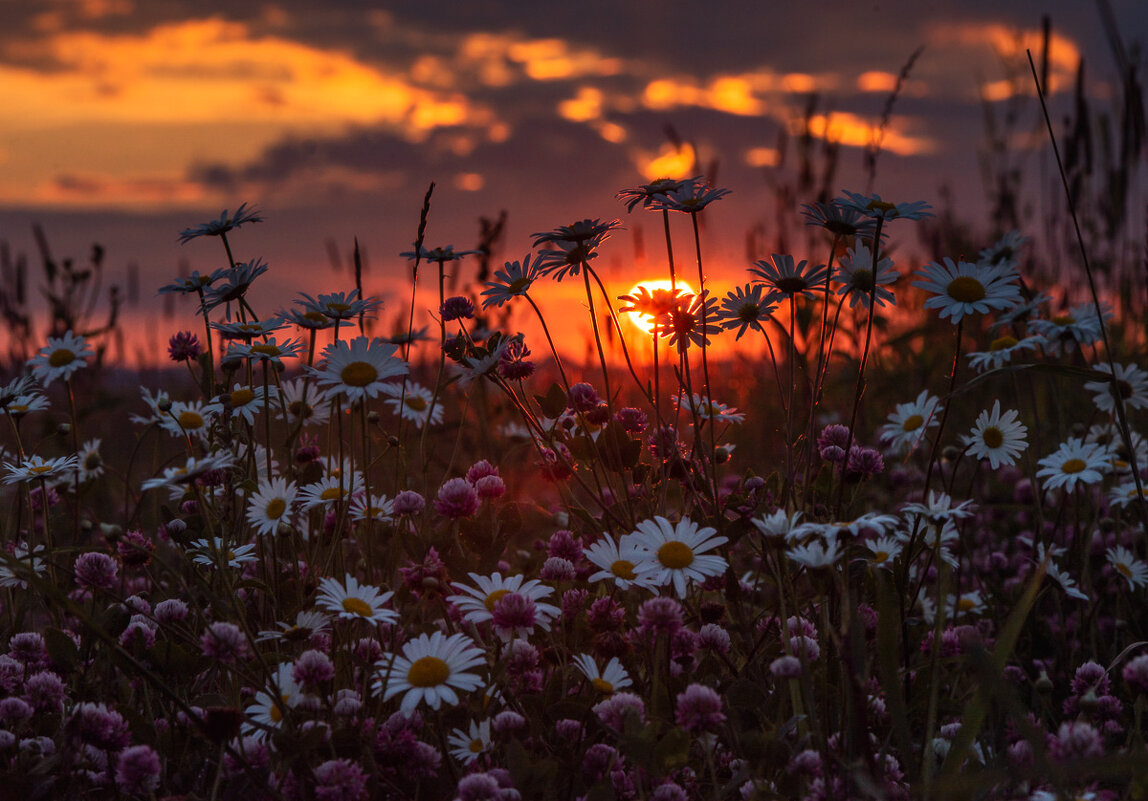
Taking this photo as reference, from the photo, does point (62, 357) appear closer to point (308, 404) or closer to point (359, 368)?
point (308, 404)

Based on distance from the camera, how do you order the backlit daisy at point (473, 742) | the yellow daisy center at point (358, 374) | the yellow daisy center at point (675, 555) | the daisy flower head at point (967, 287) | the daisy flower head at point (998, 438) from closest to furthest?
1. the backlit daisy at point (473, 742)
2. the yellow daisy center at point (675, 555)
3. the yellow daisy center at point (358, 374)
4. the daisy flower head at point (967, 287)
5. the daisy flower head at point (998, 438)

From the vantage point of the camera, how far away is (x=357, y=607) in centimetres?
161

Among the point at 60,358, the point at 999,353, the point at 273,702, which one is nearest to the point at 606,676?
the point at 273,702

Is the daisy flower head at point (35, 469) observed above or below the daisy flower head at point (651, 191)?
below

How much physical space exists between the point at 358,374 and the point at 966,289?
1.26 m

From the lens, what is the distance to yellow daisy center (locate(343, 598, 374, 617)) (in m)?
1.57

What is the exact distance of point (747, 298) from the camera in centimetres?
213

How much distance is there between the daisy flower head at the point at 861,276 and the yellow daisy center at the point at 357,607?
3.81ft

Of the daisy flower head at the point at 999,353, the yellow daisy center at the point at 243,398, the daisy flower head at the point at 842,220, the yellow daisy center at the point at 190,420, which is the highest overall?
the daisy flower head at the point at 842,220

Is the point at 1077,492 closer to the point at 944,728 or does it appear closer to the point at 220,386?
the point at 944,728

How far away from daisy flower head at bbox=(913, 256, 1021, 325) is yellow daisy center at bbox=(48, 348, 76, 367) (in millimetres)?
2345

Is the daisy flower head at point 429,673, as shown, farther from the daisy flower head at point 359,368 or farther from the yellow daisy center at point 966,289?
the yellow daisy center at point 966,289

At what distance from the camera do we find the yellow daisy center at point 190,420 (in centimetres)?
249

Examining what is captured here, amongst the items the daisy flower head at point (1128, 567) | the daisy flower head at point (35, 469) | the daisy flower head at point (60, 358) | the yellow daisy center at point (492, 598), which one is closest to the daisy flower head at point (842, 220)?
the yellow daisy center at point (492, 598)
